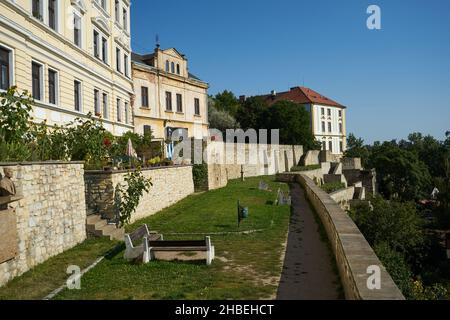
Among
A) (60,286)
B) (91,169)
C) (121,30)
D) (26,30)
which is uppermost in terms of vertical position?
(121,30)

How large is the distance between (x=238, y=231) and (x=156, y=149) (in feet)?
38.7

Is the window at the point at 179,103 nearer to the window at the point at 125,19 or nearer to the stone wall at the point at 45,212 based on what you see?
the window at the point at 125,19

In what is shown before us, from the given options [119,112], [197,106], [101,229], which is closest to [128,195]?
[101,229]

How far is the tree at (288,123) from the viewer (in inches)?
2266

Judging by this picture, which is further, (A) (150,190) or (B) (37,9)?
(B) (37,9)

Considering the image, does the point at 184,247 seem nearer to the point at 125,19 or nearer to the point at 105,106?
the point at 105,106

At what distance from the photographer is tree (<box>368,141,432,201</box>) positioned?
202 feet

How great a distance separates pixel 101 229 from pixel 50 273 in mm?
3272

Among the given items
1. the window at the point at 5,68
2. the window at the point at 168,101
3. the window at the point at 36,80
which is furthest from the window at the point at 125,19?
the window at the point at 5,68

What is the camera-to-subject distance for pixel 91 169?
43.2 ft

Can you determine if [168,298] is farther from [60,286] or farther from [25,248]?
[25,248]

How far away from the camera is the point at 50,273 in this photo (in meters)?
7.97

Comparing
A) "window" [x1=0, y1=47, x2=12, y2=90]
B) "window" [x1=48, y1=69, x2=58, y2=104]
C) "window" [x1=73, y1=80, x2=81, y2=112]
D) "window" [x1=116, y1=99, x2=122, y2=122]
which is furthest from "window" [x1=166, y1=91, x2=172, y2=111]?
"window" [x1=0, y1=47, x2=12, y2=90]
